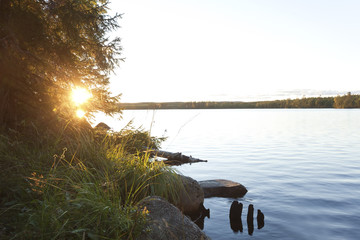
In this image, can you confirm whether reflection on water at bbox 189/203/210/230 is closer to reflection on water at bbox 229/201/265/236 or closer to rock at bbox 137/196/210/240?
reflection on water at bbox 229/201/265/236

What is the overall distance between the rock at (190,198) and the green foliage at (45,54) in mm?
4153

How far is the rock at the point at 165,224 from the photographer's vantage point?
3951mm

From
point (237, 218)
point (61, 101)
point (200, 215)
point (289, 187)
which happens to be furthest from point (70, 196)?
point (289, 187)

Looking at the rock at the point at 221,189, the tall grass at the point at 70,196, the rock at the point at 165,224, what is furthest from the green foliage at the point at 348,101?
the rock at the point at 165,224

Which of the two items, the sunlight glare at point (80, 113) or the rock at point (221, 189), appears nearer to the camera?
the rock at point (221, 189)

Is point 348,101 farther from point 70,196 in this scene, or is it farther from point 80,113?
point 70,196

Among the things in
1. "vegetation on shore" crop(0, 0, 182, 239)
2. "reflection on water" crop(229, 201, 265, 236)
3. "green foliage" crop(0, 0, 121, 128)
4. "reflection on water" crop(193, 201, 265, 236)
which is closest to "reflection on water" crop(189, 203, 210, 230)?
"reflection on water" crop(193, 201, 265, 236)

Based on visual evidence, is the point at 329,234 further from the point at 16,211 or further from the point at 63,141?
the point at 63,141

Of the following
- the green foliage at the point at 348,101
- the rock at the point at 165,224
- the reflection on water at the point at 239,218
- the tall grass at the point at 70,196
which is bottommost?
the reflection on water at the point at 239,218

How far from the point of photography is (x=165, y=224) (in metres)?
4.12

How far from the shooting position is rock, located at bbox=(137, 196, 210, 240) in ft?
13.0

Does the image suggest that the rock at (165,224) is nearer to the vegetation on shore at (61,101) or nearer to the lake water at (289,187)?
the vegetation on shore at (61,101)

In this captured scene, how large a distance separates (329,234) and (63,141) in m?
6.87

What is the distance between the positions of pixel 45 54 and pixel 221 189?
22.4 feet
